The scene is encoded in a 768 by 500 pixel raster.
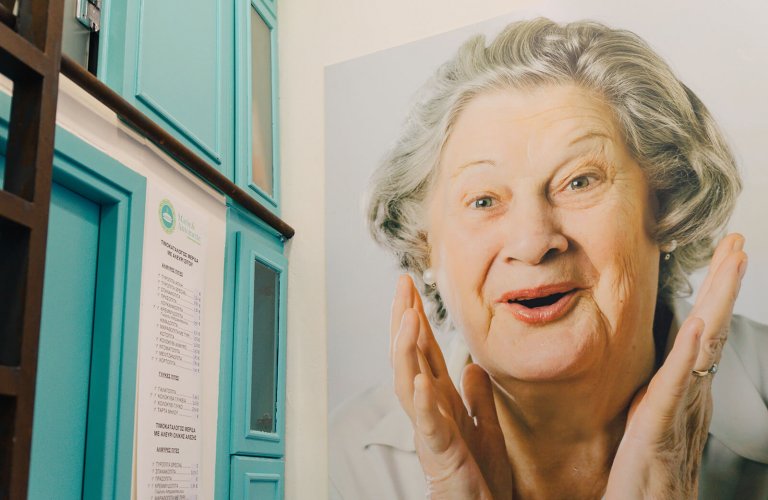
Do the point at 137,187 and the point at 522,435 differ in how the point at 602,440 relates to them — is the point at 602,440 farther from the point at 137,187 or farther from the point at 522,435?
the point at 137,187

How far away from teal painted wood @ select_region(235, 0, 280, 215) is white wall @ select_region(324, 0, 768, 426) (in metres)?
0.18

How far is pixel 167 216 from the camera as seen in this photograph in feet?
5.70

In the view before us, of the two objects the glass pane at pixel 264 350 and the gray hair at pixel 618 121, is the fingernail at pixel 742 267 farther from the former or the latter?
the glass pane at pixel 264 350

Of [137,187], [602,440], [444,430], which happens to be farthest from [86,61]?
[602,440]

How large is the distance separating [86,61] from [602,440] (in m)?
1.53

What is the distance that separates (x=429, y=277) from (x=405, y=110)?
1.75ft

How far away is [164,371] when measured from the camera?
1.66m

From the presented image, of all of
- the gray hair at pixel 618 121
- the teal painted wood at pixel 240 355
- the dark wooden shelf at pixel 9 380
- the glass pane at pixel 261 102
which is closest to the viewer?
the dark wooden shelf at pixel 9 380

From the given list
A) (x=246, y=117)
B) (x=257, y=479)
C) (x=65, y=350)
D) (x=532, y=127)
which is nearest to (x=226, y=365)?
(x=257, y=479)

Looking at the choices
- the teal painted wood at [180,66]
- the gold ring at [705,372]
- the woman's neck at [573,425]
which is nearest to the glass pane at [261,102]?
the teal painted wood at [180,66]

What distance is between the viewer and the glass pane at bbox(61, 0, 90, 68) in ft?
5.21

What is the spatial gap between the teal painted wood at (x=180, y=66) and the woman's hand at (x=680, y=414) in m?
1.30

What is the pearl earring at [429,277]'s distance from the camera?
6.79ft

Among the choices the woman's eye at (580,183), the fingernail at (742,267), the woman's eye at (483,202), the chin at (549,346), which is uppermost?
the woman's eye at (580,183)
